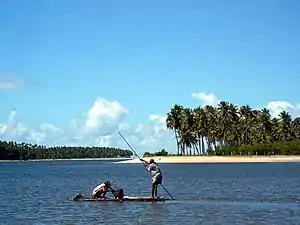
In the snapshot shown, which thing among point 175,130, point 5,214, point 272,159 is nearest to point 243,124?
point 175,130

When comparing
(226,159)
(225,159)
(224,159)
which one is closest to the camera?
(226,159)

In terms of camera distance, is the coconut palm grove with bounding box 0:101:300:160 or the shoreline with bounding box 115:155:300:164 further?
the coconut palm grove with bounding box 0:101:300:160

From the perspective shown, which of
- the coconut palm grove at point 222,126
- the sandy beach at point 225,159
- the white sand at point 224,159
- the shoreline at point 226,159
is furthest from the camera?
the coconut palm grove at point 222,126

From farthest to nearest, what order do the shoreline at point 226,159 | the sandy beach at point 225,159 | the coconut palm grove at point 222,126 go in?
the coconut palm grove at point 222,126
the sandy beach at point 225,159
the shoreline at point 226,159

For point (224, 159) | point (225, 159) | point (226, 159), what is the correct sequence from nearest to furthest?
1. point (226, 159)
2. point (225, 159)
3. point (224, 159)

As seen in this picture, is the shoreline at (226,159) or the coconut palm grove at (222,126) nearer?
the shoreline at (226,159)

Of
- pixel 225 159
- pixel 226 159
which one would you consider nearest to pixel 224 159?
pixel 225 159

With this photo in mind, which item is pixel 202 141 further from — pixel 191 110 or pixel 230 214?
pixel 230 214

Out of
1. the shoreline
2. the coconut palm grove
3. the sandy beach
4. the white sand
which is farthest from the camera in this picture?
the coconut palm grove

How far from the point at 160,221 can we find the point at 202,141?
13903 centimetres

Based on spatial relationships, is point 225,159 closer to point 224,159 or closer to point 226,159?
point 226,159

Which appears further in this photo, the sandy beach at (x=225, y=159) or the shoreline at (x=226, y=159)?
the sandy beach at (x=225, y=159)

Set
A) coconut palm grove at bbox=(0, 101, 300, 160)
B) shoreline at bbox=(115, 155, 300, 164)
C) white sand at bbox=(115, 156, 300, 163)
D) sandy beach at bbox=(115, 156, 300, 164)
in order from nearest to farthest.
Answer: shoreline at bbox=(115, 155, 300, 164) < sandy beach at bbox=(115, 156, 300, 164) < white sand at bbox=(115, 156, 300, 163) < coconut palm grove at bbox=(0, 101, 300, 160)

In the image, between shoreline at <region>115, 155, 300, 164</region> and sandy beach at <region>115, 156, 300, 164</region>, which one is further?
sandy beach at <region>115, 156, 300, 164</region>
